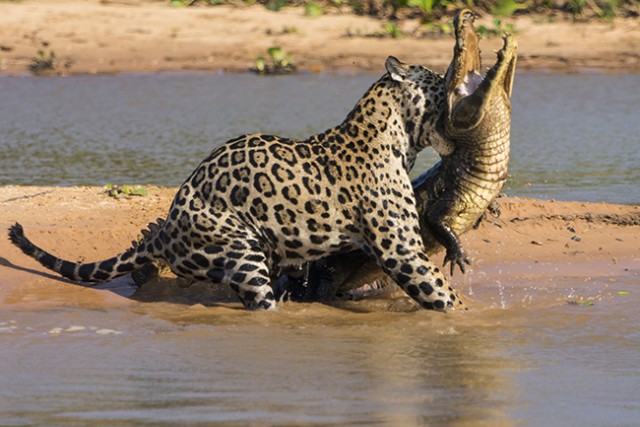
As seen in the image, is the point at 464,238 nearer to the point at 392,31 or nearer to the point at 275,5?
the point at 392,31

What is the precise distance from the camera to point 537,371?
5.84 m

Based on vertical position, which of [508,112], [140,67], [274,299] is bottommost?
[140,67]

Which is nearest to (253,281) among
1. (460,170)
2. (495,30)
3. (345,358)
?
(345,358)

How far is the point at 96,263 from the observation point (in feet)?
24.4

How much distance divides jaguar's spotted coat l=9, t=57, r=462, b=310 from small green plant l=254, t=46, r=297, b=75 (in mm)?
11805

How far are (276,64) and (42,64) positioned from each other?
3.32 metres

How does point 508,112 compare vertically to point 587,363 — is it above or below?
above

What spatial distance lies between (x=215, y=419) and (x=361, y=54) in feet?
47.8

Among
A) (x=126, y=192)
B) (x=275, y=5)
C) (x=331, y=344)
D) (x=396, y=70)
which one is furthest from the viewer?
(x=275, y=5)

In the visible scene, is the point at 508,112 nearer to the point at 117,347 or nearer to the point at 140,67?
the point at 117,347

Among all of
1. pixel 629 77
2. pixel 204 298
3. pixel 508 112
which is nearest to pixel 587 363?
pixel 508 112

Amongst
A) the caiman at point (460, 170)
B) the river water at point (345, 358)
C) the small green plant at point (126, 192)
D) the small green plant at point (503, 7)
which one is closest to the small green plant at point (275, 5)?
the small green plant at point (503, 7)

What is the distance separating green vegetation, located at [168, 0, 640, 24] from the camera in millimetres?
19984

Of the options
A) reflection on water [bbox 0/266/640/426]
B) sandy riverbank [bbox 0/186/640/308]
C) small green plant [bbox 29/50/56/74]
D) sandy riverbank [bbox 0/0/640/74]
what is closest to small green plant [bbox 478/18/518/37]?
sandy riverbank [bbox 0/0/640/74]
